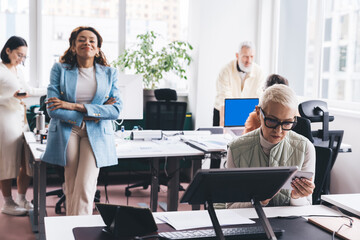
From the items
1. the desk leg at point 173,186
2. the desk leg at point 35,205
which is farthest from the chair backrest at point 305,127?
the desk leg at point 35,205

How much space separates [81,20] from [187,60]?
1.50m

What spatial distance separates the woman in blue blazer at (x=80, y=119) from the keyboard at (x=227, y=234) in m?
1.46

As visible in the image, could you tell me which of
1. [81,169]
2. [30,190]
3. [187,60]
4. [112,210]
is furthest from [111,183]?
[112,210]

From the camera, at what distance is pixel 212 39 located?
586 cm

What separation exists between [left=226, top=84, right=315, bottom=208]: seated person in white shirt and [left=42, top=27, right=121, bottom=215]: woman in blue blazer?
118cm

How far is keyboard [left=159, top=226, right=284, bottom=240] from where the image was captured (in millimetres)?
1603

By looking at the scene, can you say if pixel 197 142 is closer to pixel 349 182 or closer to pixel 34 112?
pixel 349 182

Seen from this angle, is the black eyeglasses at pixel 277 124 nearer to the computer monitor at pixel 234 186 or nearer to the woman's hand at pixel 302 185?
the woman's hand at pixel 302 185

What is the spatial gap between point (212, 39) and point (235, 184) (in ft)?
14.9

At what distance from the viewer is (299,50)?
5547 millimetres

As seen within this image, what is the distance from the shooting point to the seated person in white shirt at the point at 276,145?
6.51ft

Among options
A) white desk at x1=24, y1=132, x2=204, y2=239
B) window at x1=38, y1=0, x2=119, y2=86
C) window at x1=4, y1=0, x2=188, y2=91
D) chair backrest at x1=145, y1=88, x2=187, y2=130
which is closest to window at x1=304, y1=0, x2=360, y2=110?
chair backrest at x1=145, y1=88, x2=187, y2=130

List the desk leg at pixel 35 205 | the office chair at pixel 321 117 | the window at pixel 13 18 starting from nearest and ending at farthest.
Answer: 1. the office chair at pixel 321 117
2. the desk leg at pixel 35 205
3. the window at pixel 13 18

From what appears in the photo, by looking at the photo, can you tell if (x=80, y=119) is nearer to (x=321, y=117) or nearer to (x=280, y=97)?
(x=280, y=97)
